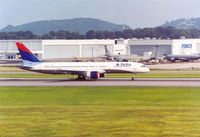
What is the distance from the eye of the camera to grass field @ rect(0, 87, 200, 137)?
2447 centimetres

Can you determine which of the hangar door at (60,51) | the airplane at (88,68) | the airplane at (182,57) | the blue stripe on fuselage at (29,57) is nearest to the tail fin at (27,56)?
the blue stripe on fuselage at (29,57)

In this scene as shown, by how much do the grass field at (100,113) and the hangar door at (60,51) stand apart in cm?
12301

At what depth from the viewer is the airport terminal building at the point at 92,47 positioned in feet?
556

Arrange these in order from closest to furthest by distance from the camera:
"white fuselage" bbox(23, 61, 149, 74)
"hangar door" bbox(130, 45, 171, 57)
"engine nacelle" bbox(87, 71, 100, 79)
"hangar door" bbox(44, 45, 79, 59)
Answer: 1. "engine nacelle" bbox(87, 71, 100, 79)
2. "white fuselage" bbox(23, 61, 149, 74)
3. "hangar door" bbox(44, 45, 79, 59)
4. "hangar door" bbox(130, 45, 171, 57)

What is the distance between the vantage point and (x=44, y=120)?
2841 cm

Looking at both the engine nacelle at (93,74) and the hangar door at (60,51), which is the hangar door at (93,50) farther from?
the engine nacelle at (93,74)

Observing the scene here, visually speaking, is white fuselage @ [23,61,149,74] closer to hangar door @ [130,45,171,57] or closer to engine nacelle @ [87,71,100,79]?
engine nacelle @ [87,71,100,79]

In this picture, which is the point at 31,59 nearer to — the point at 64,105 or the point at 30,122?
the point at 64,105

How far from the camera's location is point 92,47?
597 feet

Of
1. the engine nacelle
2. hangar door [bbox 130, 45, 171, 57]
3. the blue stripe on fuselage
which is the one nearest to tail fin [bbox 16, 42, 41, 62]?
the blue stripe on fuselage

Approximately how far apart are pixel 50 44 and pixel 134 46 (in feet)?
120

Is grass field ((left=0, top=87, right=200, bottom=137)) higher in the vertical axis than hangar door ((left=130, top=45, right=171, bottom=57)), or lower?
lower

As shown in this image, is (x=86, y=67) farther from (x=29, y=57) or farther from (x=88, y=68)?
(x=29, y=57)

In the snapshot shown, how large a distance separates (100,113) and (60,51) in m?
146
